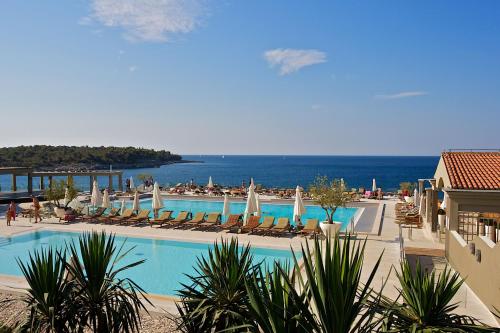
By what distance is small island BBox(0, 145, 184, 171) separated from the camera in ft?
331

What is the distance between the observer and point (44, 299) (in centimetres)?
480

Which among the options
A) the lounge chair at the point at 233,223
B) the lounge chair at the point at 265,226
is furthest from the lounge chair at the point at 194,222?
the lounge chair at the point at 265,226

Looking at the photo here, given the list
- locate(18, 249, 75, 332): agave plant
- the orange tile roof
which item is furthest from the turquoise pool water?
locate(18, 249, 75, 332): agave plant

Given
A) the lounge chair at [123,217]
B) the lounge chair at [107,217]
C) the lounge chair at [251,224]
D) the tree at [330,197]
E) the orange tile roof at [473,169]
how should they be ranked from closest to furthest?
1. the orange tile roof at [473,169]
2. the tree at [330,197]
3. the lounge chair at [251,224]
4. the lounge chair at [123,217]
5. the lounge chair at [107,217]

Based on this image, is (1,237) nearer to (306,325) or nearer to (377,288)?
(377,288)

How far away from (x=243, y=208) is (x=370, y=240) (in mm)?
13794

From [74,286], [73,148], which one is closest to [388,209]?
[74,286]

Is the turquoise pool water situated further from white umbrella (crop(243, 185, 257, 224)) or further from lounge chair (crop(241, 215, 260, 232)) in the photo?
lounge chair (crop(241, 215, 260, 232))

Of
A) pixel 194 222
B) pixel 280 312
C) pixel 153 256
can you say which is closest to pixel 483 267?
pixel 280 312

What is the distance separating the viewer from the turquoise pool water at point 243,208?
24.6m

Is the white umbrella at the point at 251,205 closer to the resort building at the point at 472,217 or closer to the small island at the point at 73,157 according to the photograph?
the resort building at the point at 472,217

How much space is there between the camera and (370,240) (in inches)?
618

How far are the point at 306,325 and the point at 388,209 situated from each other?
23.5 meters

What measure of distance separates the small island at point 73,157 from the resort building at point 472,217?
76.5m
